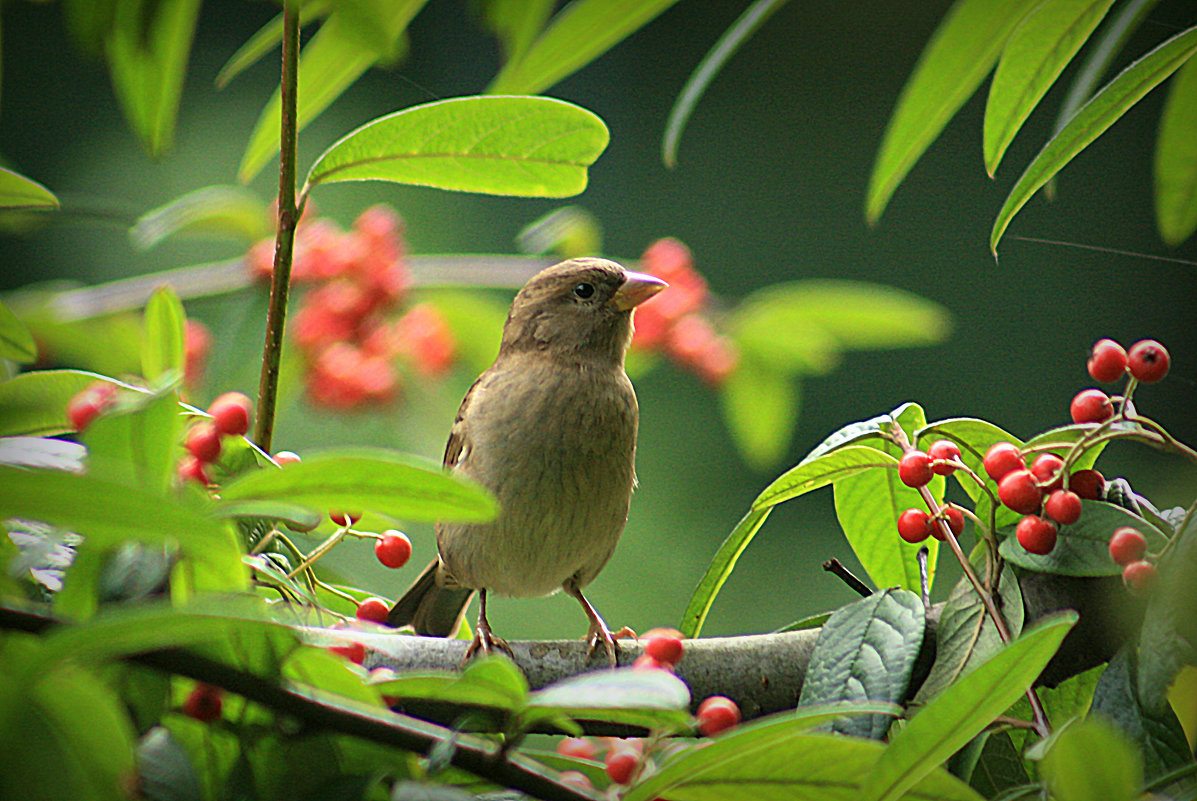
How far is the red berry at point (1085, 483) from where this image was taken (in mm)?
918

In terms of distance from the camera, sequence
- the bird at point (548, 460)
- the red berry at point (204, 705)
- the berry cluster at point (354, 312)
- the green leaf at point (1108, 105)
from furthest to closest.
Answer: the berry cluster at point (354, 312)
the bird at point (548, 460)
the green leaf at point (1108, 105)
the red berry at point (204, 705)

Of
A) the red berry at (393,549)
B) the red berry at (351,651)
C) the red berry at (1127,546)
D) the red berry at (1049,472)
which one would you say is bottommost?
the red berry at (393,549)

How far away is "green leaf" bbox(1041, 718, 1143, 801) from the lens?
0.48m

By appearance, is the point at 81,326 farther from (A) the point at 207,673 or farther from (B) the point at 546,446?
(A) the point at 207,673

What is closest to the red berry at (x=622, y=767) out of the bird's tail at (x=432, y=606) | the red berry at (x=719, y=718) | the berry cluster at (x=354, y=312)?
the red berry at (x=719, y=718)

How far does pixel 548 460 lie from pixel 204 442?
34.3 inches

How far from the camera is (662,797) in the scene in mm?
626

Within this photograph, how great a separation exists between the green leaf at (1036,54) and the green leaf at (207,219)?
1.47m

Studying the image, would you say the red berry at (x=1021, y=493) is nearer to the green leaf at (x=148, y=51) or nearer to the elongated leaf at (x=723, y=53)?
the elongated leaf at (x=723, y=53)

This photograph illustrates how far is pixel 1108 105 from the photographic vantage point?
0.79 meters

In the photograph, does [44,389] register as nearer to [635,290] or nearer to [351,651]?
[351,651]

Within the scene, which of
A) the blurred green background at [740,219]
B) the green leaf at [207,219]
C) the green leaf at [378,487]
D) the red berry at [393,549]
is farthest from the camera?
the blurred green background at [740,219]

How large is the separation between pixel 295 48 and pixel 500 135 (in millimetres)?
204

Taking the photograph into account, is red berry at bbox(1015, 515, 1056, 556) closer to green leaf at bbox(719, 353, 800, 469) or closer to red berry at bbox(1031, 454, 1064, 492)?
red berry at bbox(1031, 454, 1064, 492)
